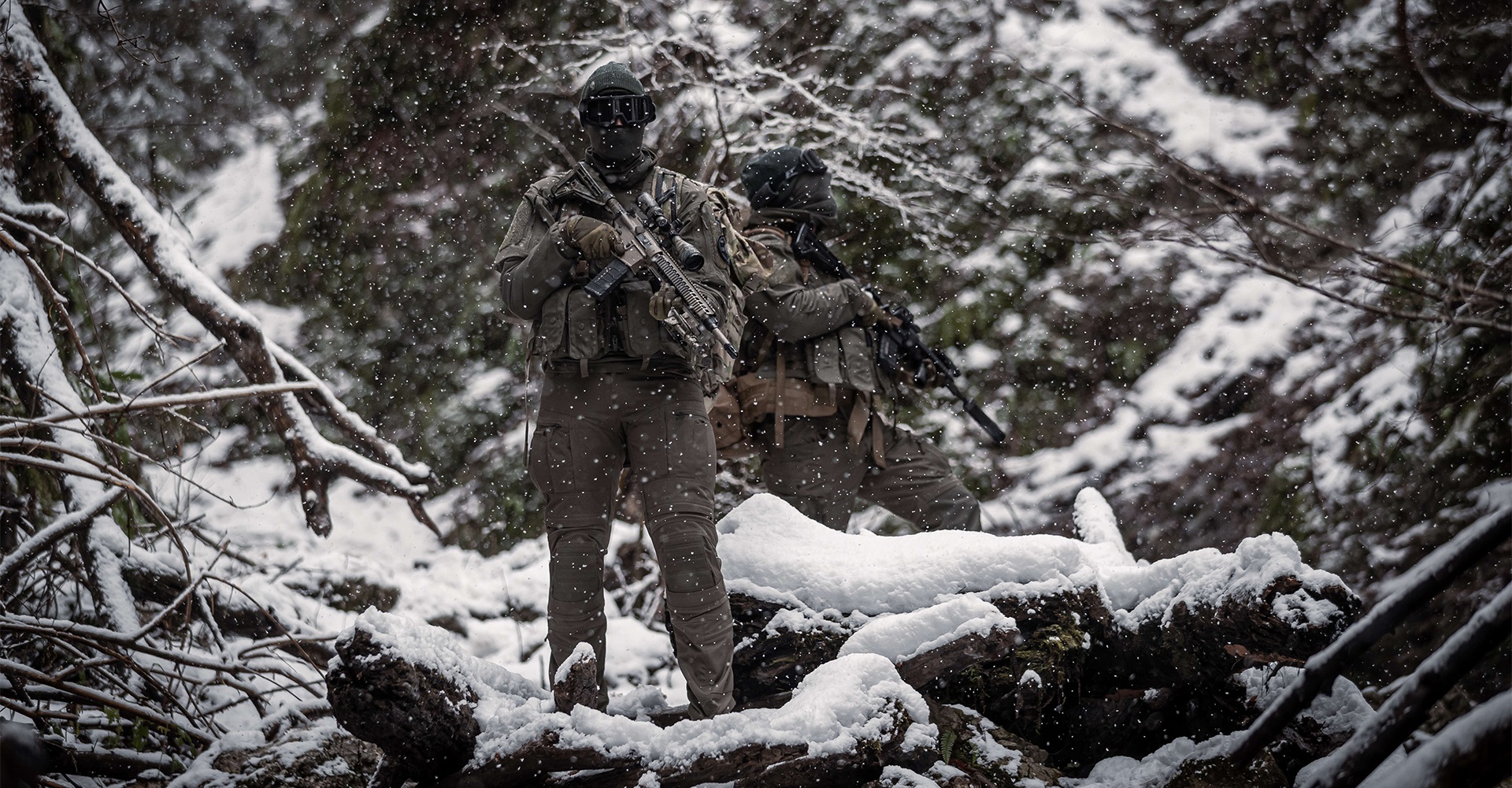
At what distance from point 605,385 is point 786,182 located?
1.48 m

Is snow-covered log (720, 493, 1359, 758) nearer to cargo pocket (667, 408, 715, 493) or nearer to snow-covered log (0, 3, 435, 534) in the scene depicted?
cargo pocket (667, 408, 715, 493)

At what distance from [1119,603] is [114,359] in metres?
7.24

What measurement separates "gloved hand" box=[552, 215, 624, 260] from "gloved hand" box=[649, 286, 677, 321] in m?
0.20

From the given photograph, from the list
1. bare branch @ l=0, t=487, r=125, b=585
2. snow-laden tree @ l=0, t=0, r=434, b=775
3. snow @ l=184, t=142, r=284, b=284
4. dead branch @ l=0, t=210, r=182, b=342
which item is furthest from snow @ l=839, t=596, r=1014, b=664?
snow @ l=184, t=142, r=284, b=284

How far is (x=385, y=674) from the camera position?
2.35m

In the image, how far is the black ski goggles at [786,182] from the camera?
431 cm

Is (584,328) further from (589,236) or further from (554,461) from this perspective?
(554,461)

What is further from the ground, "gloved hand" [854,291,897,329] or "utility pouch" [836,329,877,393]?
"gloved hand" [854,291,897,329]

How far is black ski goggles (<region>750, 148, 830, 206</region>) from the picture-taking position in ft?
14.1

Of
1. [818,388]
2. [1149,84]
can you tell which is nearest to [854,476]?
[818,388]

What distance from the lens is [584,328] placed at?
10.5 ft

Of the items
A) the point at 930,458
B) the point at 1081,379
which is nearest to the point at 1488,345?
the point at 1081,379

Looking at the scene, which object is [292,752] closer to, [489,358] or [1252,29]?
[489,358]

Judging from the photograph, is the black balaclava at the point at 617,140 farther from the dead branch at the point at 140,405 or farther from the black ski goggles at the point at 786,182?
the dead branch at the point at 140,405
